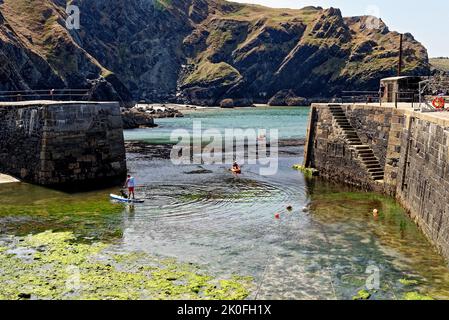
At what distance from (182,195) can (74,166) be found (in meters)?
9.28

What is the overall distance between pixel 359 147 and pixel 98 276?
22.6 meters

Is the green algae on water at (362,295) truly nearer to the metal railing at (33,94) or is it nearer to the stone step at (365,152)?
the stone step at (365,152)

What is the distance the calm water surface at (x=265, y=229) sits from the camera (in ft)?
54.7

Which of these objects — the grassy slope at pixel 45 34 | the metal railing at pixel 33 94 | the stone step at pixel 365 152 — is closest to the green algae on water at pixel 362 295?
the stone step at pixel 365 152

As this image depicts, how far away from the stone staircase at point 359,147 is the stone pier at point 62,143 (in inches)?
684

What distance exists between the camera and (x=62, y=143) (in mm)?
34156

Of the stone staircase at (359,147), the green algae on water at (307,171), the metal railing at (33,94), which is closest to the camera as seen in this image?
the stone staircase at (359,147)

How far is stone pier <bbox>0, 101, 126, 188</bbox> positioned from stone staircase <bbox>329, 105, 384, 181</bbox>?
1737 cm

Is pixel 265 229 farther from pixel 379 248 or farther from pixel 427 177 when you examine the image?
pixel 427 177

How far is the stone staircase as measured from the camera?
105 feet

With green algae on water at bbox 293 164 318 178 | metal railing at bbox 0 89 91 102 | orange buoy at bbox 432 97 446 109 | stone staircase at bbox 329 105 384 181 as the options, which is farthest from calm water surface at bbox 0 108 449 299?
metal railing at bbox 0 89 91 102

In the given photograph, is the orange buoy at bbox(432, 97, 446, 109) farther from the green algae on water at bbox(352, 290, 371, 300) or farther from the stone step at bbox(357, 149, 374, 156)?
the green algae on water at bbox(352, 290, 371, 300)

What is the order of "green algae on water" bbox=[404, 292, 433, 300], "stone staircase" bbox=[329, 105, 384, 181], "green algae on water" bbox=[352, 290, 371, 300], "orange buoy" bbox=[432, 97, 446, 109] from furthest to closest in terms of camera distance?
"stone staircase" bbox=[329, 105, 384, 181] < "orange buoy" bbox=[432, 97, 446, 109] < "green algae on water" bbox=[352, 290, 371, 300] < "green algae on water" bbox=[404, 292, 433, 300]

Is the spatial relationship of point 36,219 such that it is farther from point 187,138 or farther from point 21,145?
point 187,138
